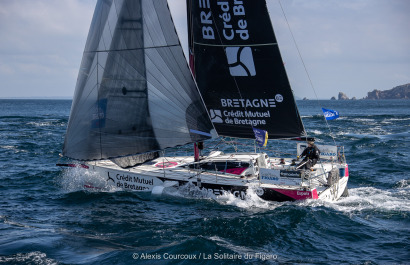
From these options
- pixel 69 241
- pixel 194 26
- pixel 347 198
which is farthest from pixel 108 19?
pixel 347 198

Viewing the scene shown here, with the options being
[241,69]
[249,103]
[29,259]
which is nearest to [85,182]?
[29,259]

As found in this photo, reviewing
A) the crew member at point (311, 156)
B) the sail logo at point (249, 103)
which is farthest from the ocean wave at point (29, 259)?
the crew member at point (311, 156)

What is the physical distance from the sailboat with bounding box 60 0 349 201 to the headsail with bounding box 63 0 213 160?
38 millimetres

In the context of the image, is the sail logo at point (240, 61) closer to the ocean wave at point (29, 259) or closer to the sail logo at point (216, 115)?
the sail logo at point (216, 115)

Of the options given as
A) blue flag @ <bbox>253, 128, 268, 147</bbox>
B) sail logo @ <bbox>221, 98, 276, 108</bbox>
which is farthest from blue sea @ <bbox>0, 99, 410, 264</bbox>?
sail logo @ <bbox>221, 98, 276, 108</bbox>

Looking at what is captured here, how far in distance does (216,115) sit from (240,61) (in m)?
2.51

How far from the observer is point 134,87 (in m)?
16.4

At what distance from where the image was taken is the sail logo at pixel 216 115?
60.2 ft

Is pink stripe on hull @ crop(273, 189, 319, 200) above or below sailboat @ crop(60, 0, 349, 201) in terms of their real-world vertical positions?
below

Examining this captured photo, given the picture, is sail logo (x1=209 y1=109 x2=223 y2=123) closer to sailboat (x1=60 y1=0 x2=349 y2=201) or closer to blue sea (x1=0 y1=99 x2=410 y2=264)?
sailboat (x1=60 y1=0 x2=349 y2=201)

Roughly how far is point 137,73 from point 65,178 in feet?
24.7

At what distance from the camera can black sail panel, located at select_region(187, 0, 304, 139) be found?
17031mm

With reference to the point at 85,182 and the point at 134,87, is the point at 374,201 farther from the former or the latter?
the point at 85,182

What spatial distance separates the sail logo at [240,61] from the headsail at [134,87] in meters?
2.19
